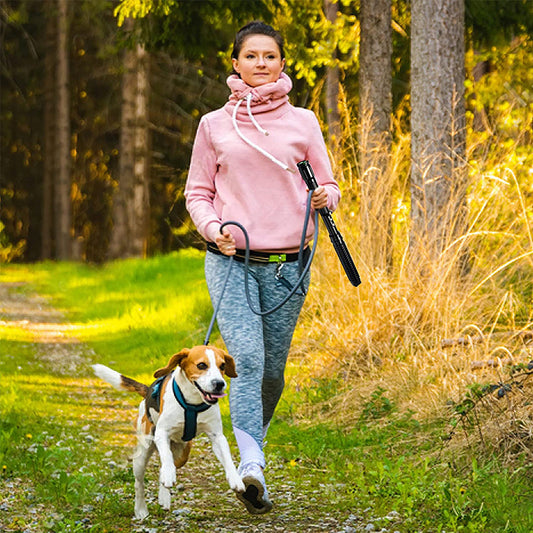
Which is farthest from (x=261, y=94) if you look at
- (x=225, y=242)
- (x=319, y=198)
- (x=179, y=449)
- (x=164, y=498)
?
(x=164, y=498)

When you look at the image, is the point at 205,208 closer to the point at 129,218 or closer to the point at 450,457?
the point at 450,457

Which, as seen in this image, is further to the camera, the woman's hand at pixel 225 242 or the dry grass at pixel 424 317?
the dry grass at pixel 424 317

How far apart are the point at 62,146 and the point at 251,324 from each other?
882 inches

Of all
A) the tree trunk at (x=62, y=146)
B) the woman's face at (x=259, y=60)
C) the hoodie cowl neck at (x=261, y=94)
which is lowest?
the tree trunk at (x=62, y=146)

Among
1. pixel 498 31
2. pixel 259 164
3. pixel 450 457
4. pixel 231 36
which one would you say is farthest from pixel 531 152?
pixel 231 36

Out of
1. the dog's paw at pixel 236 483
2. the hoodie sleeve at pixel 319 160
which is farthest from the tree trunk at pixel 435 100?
the dog's paw at pixel 236 483

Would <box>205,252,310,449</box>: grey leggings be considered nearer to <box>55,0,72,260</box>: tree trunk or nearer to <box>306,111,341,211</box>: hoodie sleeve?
<box>306,111,341,211</box>: hoodie sleeve

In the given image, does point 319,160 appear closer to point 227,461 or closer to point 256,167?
point 256,167

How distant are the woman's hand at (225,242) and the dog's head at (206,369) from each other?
0.45m

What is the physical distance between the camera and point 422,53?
26.6 feet

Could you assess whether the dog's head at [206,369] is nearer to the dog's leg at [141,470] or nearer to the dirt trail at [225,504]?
the dog's leg at [141,470]

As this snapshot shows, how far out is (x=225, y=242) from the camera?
4.17 meters

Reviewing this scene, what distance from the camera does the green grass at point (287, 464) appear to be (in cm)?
445

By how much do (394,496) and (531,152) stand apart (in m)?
6.21
